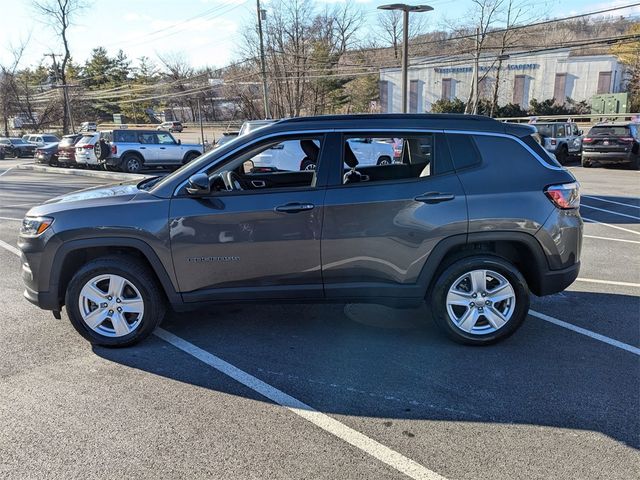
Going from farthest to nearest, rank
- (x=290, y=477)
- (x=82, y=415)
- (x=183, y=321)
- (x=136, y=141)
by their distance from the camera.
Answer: (x=136, y=141)
(x=183, y=321)
(x=82, y=415)
(x=290, y=477)

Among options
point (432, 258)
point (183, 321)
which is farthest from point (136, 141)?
point (432, 258)

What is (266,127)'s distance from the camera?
4.03 metres

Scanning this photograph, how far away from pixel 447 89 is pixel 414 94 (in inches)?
172

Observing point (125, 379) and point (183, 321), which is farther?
point (183, 321)

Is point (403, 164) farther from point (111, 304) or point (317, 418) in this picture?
point (111, 304)

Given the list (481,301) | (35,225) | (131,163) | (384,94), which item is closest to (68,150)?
(131,163)

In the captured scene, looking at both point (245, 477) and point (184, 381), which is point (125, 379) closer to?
point (184, 381)

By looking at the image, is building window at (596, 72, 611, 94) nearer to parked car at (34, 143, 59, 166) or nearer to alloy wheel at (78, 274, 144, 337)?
parked car at (34, 143, 59, 166)

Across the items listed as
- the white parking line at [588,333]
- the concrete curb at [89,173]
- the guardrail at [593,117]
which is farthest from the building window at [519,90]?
the white parking line at [588,333]

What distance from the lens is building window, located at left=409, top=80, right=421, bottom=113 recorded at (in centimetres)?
6531

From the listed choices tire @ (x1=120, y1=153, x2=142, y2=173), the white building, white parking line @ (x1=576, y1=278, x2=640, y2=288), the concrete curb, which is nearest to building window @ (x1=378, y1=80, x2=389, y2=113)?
the white building

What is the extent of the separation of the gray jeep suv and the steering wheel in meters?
0.34

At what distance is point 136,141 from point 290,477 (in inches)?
781

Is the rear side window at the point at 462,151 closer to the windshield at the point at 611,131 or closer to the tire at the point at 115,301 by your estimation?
the tire at the point at 115,301
